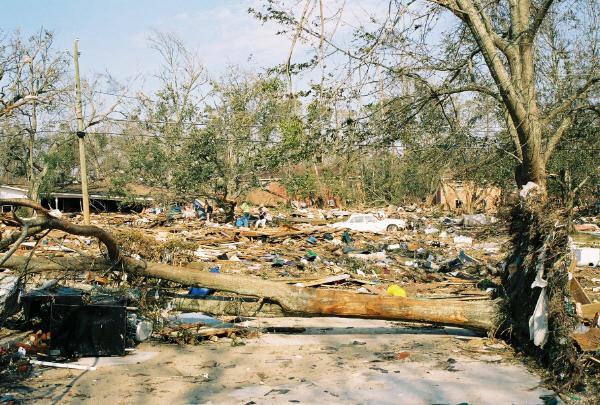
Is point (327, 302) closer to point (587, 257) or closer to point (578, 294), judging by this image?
point (578, 294)

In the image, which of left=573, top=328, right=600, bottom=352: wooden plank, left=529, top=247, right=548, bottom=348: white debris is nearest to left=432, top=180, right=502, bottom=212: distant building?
left=529, top=247, right=548, bottom=348: white debris

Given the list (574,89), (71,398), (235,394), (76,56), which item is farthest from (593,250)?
(76,56)

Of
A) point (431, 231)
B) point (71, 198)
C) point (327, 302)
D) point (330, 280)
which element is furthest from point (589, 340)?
point (71, 198)

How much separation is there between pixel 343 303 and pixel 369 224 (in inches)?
684

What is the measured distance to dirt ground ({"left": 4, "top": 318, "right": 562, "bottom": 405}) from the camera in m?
4.82

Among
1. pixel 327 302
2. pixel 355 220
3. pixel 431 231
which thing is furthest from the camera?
pixel 431 231

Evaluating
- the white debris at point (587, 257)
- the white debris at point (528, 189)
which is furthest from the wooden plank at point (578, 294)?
the white debris at point (587, 257)

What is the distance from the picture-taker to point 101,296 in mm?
6410

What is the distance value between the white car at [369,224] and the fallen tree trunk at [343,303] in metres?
15.8

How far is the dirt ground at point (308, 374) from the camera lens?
15.8 feet

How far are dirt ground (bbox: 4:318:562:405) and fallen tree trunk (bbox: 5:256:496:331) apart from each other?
0.31 meters

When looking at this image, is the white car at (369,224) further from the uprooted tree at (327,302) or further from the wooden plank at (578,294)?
the wooden plank at (578,294)

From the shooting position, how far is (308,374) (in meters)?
5.52

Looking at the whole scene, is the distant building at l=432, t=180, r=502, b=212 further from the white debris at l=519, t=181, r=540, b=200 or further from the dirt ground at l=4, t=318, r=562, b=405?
the dirt ground at l=4, t=318, r=562, b=405
